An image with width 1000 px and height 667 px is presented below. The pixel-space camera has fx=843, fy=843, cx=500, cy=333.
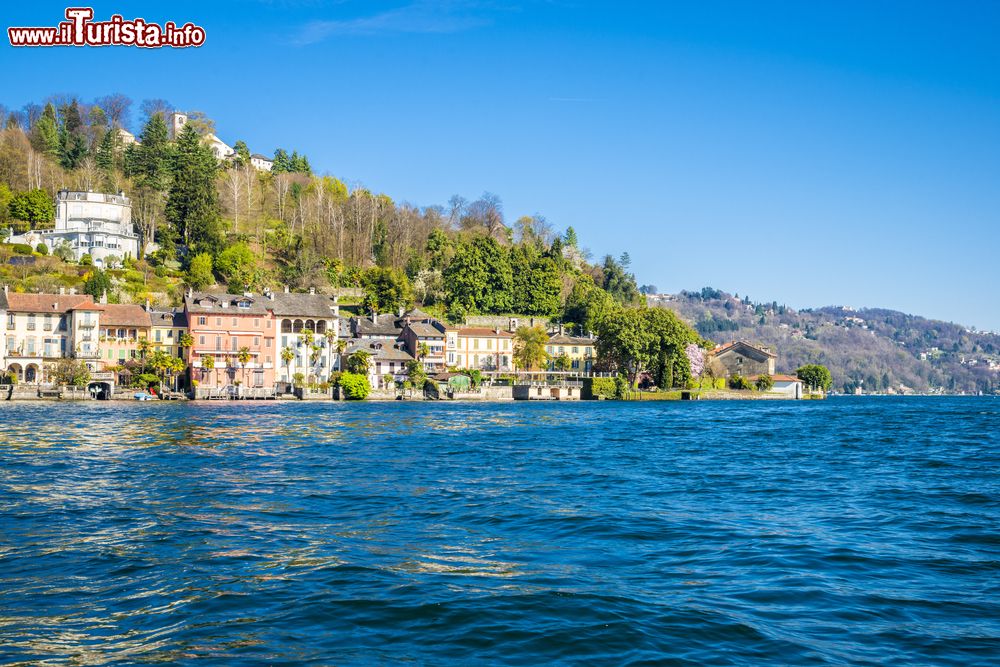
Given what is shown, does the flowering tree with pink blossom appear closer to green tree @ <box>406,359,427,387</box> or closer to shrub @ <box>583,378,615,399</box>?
shrub @ <box>583,378,615,399</box>

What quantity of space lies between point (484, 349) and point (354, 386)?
23682 mm

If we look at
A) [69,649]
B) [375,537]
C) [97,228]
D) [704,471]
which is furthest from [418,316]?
[69,649]

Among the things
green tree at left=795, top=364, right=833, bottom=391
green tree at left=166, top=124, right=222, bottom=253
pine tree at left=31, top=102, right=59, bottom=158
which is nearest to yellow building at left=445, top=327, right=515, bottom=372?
green tree at left=166, top=124, right=222, bottom=253

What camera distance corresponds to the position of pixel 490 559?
14133mm

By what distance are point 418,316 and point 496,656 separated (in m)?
90.8

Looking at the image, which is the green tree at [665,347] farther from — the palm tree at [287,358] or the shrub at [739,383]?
the palm tree at [287,358]

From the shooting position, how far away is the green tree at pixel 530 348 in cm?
9906

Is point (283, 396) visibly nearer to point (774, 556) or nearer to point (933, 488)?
point (933, 488)

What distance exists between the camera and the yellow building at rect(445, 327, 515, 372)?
9981 centimetres

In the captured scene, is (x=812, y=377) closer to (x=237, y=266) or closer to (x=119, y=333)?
(x=237, y=266)

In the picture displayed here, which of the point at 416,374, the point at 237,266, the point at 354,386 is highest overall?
the point at 237,266

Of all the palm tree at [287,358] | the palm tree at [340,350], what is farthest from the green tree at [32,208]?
the palm tree at [340,350]

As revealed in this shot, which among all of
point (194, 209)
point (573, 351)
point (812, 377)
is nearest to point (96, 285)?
point (194, 209)

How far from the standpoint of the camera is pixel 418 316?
327ft
